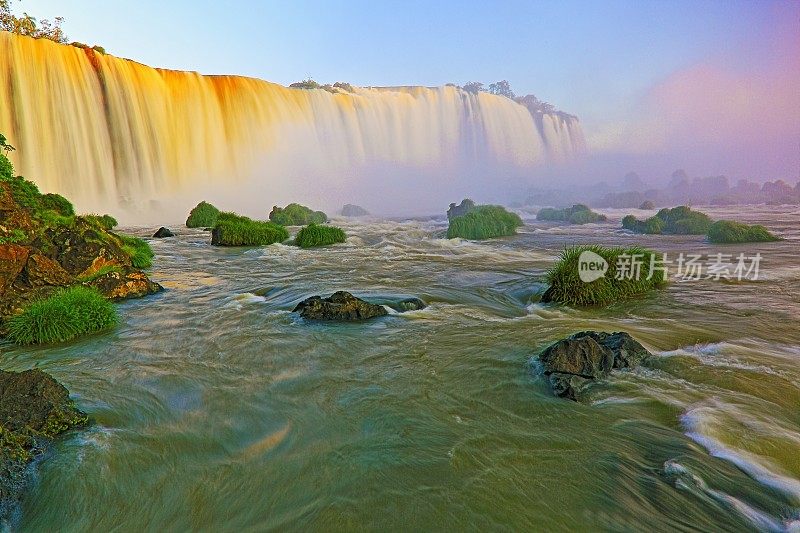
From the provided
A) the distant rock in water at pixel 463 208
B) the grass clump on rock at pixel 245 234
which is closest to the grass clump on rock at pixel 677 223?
the distant rock in water at pixel 463 208

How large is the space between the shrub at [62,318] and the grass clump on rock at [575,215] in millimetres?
29204

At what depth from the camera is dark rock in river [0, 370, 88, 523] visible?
327 cm

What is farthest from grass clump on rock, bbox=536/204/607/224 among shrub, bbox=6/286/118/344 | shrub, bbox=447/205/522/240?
shrub, bbox=6/286/118/344

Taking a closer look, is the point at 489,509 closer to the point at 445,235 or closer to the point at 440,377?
the point at 440,377

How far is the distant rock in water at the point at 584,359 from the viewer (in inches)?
195

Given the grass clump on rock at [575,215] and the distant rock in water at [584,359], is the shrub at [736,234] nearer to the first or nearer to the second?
the grass clump on rock at [575,215]

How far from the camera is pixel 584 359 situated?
5297 millimetres

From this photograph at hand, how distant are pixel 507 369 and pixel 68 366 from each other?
5.74 m

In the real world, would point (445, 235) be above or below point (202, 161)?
below

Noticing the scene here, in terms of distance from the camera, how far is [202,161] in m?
35.6

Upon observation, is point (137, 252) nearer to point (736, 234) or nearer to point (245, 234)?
point (245, 234)

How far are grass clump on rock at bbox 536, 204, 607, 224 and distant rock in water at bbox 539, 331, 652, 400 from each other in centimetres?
→ 2710

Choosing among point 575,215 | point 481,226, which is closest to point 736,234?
point 481,226

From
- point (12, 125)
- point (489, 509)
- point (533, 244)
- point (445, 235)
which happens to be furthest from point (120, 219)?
point (489, 509)
